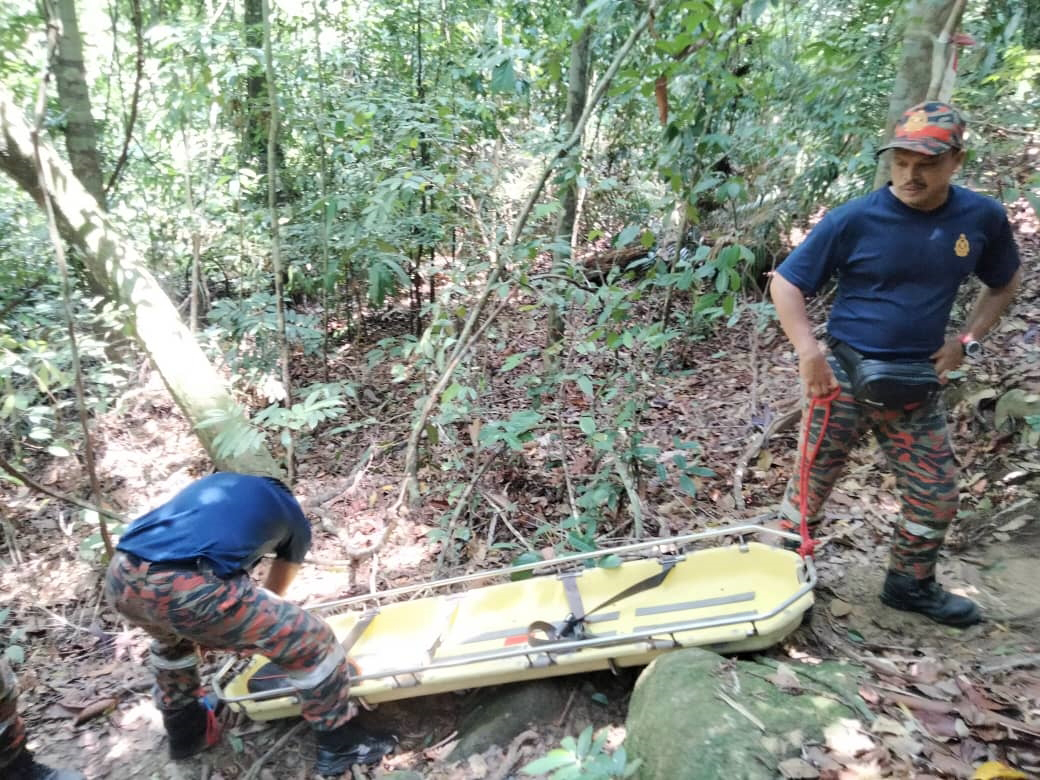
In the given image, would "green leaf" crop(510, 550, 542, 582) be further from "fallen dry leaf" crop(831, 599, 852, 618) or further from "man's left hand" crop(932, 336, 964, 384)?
"man's left hand" crop(932, 336, 964, 384)

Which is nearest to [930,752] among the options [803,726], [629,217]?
[803,726]

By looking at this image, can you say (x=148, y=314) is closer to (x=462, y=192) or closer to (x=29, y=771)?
(x=462, y=192)

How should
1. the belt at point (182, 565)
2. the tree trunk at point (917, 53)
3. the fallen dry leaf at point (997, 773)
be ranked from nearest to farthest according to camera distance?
1. the fallen dry leaf at point (997, 773)
2. the belt at point (182, 565)
3. the tree trunk at point (917, 53)

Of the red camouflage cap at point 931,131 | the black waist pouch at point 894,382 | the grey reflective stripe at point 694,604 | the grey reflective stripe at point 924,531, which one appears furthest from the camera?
the grey reflective stripe at point 694,604

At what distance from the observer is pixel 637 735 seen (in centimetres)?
221

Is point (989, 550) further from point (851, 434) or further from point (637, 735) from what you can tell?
point (637, 735)

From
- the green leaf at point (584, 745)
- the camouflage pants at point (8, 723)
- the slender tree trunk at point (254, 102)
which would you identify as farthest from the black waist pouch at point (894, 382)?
the slender tree trunk at point (254, 102)

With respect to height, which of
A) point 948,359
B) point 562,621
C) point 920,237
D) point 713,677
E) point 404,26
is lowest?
point 562,621

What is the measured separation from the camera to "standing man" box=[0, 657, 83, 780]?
2752 mm

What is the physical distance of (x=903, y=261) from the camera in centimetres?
236

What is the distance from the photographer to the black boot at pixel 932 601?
108 inches

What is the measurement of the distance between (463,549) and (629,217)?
4282 mm

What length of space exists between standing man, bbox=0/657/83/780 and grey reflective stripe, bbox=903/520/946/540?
386 cm

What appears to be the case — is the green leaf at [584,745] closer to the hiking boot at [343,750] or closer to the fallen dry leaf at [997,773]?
the fallen dry leaf at [997,773]
